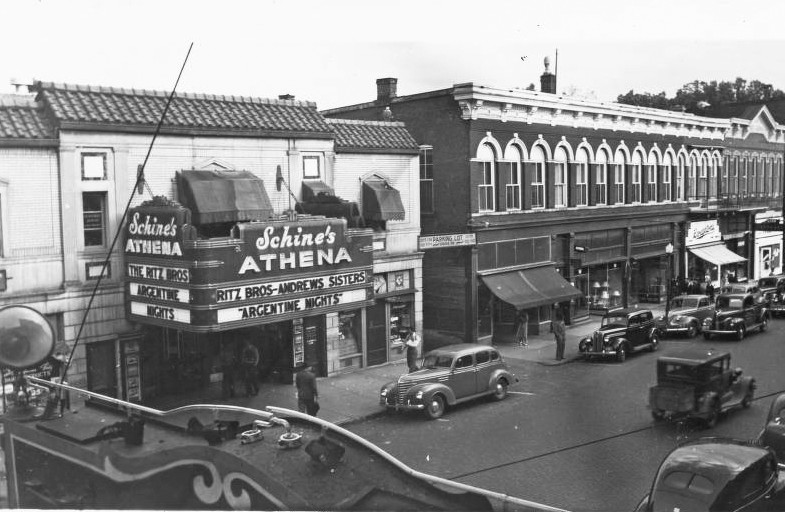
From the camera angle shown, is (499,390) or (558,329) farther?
(558,329)

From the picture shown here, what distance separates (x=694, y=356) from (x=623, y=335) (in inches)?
42.2

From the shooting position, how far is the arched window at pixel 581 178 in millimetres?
9273

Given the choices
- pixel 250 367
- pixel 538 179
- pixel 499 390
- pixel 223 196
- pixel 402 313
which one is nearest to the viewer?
pixel 250 367

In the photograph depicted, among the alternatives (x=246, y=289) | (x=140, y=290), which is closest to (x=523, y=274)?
(x=246, y=289)

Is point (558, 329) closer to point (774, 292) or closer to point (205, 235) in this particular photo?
point (774, 292)

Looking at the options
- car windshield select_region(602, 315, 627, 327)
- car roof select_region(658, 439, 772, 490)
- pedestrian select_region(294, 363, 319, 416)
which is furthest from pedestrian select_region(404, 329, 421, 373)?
car roof select_region(658, 439, 772, 490)

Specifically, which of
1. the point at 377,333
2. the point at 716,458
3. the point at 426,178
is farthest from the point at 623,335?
the point at 426,178

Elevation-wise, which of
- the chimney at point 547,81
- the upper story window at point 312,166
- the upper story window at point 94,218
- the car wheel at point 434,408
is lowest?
the car wheel at point 434,408

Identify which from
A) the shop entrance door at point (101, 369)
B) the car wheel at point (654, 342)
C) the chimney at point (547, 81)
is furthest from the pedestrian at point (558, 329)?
the shop entrance door at point (101, 369)

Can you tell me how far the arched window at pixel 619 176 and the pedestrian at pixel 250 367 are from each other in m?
5.01

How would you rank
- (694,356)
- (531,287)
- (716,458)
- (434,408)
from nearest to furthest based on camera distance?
(716,458) → (694,356) → (434,408) → (531,287)

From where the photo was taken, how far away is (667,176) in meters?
7.94

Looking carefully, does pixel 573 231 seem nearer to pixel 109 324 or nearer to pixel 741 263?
pixel 741 263

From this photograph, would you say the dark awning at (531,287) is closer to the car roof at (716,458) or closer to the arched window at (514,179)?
the arched window at (514,179)
